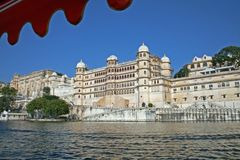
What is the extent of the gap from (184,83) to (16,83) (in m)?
94.2

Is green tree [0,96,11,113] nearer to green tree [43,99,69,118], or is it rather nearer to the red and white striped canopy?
green tree [43,99,69,118]

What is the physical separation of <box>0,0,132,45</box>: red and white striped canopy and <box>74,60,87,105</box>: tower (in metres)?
85.8

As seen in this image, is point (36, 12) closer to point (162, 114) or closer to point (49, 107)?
point (162, 114)

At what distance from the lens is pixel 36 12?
3.34 m

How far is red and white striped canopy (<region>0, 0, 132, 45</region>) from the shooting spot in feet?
9.02

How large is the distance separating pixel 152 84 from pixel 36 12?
6952 cm

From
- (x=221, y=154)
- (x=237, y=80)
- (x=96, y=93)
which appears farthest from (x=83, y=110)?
(x=221, y=154)

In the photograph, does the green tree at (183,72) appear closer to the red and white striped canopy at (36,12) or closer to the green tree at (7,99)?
the green tree at (7,99)

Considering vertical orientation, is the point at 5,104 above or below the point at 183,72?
below

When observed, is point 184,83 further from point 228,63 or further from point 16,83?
point 16,83

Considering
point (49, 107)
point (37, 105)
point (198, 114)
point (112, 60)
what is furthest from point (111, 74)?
point (198, 114)

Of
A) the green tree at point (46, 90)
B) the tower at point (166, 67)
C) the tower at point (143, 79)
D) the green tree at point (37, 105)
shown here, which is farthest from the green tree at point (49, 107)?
the tower at point (166, 67)

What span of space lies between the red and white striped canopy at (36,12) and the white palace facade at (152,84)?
62.0 meters

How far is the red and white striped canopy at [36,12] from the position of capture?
2.75 m
